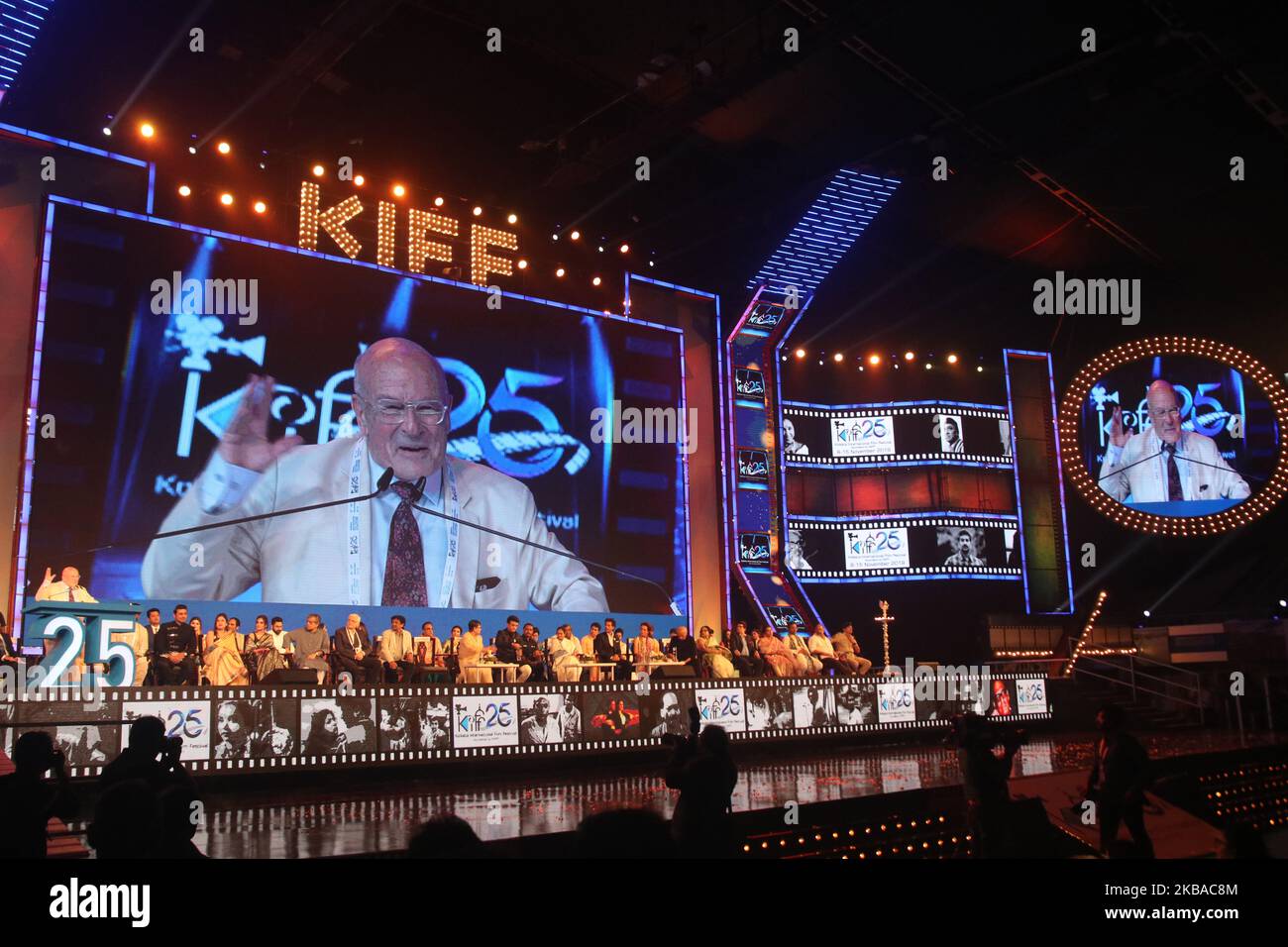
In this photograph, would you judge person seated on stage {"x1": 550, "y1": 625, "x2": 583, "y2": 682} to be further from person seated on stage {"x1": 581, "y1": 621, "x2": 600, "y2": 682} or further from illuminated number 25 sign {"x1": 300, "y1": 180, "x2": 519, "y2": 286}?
illuminated number 25 sign {"x1": 300, "y1": 180, "x2": 519, "y2": 286}

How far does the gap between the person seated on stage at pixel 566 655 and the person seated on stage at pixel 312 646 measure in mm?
3258

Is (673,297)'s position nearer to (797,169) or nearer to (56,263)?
(797,169)

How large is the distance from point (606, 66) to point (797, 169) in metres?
4.21

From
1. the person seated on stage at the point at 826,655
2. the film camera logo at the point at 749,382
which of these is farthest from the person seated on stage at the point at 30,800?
the film camera logo at the point at 749,382

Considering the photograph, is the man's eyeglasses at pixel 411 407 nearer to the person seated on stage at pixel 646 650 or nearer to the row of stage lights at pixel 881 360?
the person seated on stage at pixel 646 650

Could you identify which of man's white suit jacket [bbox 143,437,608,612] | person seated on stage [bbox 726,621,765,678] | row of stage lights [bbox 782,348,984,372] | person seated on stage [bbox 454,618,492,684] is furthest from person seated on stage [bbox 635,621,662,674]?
row of stage lights [bbox 782,348,984,372]

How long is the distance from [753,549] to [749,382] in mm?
3469

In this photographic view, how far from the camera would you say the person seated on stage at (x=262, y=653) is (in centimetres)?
1221

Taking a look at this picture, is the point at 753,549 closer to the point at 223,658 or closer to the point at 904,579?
the point at 904,579

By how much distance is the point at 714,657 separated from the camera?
51.4 feet

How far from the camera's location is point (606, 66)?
1422cm

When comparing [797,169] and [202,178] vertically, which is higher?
[797,169]

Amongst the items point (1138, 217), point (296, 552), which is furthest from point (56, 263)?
point (1138, 217)
